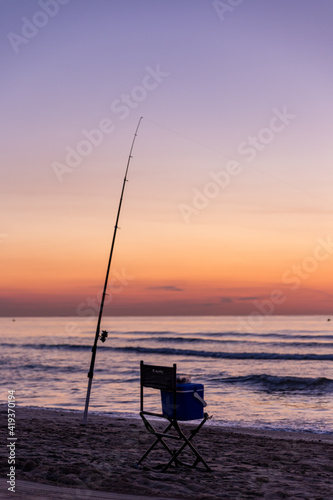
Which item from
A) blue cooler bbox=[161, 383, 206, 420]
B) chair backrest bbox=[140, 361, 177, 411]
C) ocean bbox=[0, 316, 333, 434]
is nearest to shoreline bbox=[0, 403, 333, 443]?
ocean bbox=[0, 316, 333, 434]

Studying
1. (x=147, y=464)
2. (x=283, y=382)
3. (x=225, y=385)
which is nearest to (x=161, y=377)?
(x=147, y=464)

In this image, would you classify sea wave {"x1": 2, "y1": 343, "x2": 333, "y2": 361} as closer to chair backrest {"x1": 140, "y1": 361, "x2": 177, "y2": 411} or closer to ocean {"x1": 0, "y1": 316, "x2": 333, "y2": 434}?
ocean {"x1": 0, "y1": 316, "x2": 333, "y2": 434}

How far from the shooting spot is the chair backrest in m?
5.47

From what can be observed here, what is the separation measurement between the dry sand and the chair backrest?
89cm

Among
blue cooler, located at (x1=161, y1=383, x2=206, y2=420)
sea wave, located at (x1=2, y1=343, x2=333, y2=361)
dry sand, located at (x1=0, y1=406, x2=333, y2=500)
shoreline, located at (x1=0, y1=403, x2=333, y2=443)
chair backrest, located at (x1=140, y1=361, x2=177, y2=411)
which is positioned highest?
chair backrest, located at (x1=140, y1=361, x2=177, y2=411)

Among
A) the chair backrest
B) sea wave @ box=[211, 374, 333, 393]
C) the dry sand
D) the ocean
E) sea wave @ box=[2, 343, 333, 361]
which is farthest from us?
sea wave @ box=[2, 343, 333, 361]

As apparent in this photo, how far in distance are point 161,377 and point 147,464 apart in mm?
1237

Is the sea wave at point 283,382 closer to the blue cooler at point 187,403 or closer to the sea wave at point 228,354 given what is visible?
the sea wave at point 228,354

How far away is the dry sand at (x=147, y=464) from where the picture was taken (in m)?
5.04

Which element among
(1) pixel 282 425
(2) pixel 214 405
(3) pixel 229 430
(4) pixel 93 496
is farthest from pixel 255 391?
(4) pixel 93 496

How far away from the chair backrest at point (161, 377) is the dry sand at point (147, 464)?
35.0 inches

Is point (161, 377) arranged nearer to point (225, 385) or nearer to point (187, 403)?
point (187, 403)

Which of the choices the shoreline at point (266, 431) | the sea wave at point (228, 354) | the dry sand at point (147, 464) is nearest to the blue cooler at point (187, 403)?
the dry sand at point (147, 464)

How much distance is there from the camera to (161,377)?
5.64 meters
